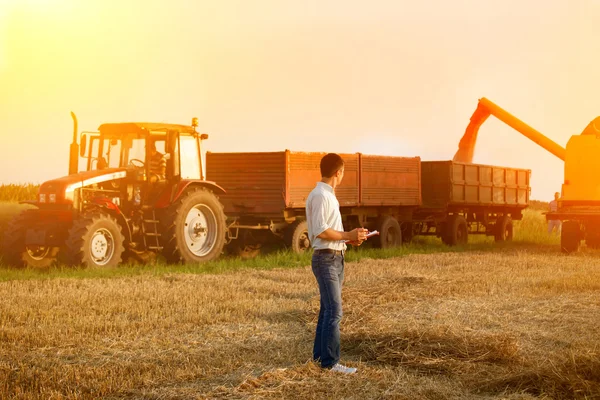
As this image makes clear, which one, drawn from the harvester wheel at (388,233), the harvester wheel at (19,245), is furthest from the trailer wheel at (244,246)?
the harvester wheel at (19,245)

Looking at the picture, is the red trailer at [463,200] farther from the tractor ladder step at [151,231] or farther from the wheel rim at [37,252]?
the wheel rim at [37,252]

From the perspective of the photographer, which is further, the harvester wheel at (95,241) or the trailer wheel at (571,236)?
the trailer wheel at (571,236)

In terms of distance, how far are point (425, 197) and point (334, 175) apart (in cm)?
1790

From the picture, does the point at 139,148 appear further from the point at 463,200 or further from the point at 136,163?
the point at 463,200

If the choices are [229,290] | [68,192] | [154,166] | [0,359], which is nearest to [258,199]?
[154,166]

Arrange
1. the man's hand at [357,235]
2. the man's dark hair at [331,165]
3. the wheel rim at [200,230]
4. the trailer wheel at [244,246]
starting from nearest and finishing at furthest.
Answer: the man's hand at [357,235] → the man's dark hair at [331,165] → the wheel rim at [200,230] → the trailer wheel at [244,246]

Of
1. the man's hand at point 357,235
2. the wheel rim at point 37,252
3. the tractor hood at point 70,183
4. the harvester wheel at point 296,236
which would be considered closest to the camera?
the man's hand at point 357,235

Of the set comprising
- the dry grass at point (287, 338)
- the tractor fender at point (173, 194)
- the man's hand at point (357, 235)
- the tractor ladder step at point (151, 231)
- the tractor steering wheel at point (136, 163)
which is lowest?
the dry grass at point (287, 338)

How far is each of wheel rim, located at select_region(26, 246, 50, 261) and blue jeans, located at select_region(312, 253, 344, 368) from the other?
31.9 ft

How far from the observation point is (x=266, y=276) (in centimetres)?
1473

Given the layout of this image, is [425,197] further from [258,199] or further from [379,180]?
[258,199]

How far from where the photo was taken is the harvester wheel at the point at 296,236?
18406mm

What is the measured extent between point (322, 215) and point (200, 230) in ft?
32.0

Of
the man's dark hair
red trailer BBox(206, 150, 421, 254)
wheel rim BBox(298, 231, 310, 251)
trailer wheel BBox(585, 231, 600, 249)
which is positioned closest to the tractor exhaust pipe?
red trailer BBox(206, 150, 421, 254)
